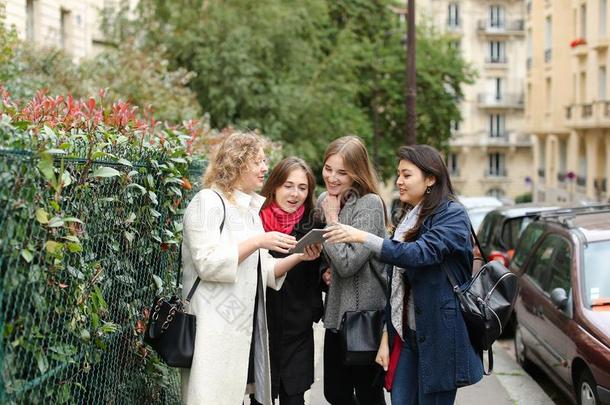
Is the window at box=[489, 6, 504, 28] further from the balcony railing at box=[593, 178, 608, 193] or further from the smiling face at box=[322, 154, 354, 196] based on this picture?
the smiling face at box=[322, 154, 354, 196]

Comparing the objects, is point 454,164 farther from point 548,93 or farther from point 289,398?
point 289,398

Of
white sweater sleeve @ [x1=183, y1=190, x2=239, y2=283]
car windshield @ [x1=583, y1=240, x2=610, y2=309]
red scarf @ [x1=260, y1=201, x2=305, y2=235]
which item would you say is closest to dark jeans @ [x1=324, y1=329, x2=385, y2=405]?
red scarf @ [x1=260, y1=201, x2=305, y2=235]

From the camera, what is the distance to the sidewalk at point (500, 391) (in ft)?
24.9

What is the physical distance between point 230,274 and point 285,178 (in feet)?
2.62

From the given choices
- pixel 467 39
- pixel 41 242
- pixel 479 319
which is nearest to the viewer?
pixel 41 242

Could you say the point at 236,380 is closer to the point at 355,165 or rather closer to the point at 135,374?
the point at 135,374

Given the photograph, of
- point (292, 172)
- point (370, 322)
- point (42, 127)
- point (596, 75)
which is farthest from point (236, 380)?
point (596, 75)

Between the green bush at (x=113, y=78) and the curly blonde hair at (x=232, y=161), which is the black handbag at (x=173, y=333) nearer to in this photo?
the curly blonde hair at (x=232, y=161)

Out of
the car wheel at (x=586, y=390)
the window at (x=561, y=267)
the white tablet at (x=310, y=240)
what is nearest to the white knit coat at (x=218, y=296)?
the white tablet at (x=310, y=240)

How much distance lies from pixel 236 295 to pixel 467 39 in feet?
224

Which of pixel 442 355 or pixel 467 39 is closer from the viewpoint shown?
pixel 442 355

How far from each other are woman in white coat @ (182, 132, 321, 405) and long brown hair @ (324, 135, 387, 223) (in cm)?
46

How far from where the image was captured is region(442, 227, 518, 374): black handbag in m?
4.50

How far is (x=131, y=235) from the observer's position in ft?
16.2
